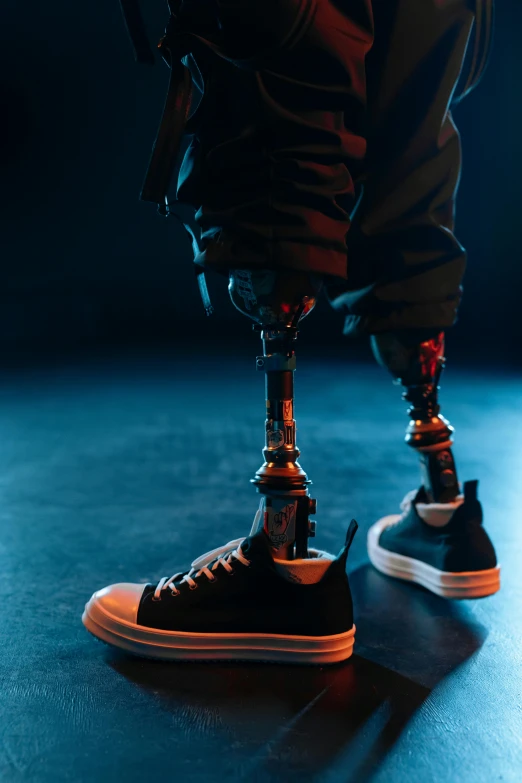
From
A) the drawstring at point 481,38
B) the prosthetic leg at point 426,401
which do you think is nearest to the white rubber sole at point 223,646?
the prosthetic leg at point 426,401

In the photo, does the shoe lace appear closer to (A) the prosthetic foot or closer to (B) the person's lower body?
(B) the person's lower body

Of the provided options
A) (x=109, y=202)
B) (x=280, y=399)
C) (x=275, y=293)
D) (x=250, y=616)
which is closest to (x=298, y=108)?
(x=275, y=293)

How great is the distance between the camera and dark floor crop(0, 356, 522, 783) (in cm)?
54

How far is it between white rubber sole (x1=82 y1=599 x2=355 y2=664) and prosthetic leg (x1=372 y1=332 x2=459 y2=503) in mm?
328

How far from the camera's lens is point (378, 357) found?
3.29 ft

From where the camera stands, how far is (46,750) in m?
0.54

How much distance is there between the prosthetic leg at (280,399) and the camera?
72 centimetres

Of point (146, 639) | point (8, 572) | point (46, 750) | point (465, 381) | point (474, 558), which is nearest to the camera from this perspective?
point (46, 750)

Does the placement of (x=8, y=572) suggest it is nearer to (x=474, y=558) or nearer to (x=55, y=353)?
(x=474, y=558)

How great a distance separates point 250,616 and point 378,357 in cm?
46

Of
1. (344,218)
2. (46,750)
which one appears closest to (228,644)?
(46,750)

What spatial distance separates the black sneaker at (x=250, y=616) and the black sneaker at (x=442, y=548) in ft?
0.69

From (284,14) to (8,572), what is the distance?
32.0 inches

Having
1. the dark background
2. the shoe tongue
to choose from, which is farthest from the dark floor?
the dark background
